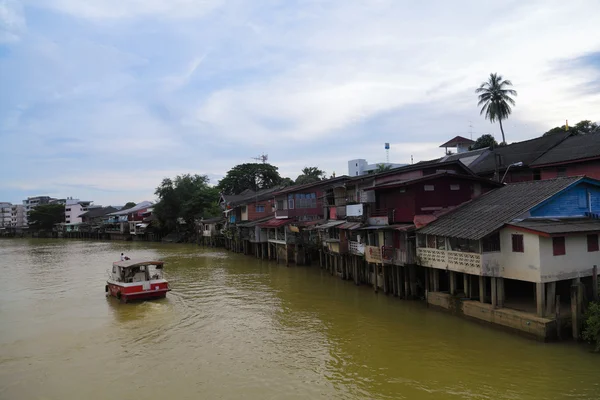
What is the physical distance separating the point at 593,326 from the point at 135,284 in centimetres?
2230

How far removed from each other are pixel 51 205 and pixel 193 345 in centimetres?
12694

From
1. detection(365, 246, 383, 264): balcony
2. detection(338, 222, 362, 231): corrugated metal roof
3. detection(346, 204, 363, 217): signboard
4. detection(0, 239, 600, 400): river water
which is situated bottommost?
detection(0, 239, 600, 400): river water

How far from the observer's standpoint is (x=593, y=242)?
1653cm

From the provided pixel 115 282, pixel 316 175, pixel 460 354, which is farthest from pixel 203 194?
pixel 460 354

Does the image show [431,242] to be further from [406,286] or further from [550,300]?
[550,300]

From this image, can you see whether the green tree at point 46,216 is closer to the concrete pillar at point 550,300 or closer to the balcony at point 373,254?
the balcony at point 373,254

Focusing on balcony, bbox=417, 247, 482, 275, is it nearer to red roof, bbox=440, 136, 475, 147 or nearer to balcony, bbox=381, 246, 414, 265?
balcony, bbox=381, 246, 414, 265

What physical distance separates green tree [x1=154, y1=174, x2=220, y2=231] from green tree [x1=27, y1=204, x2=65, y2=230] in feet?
194

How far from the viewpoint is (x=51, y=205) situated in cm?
12369

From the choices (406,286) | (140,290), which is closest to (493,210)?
(406,286)

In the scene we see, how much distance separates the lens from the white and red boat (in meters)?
24.7

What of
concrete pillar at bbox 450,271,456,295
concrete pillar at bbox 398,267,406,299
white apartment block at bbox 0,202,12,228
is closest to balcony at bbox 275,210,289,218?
concrete pillar at bbox 398,267,406,299

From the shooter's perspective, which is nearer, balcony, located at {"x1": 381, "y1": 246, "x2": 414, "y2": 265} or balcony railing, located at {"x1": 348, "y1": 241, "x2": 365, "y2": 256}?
balcony, located at {"x1": 381, "y1": 246, "x2": 414, "y2": 265}

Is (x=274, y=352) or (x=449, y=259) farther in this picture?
(x=449, y=259)
